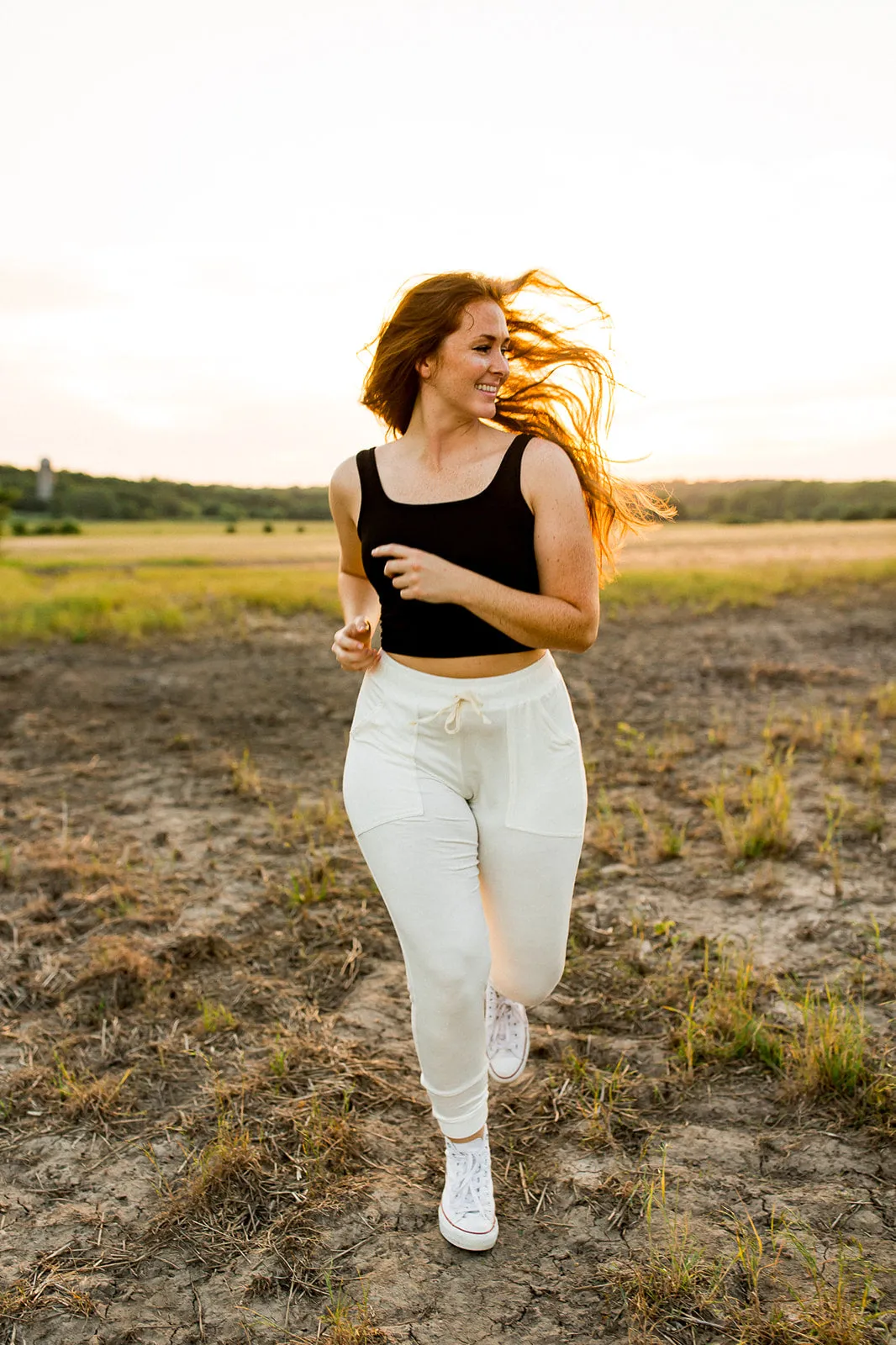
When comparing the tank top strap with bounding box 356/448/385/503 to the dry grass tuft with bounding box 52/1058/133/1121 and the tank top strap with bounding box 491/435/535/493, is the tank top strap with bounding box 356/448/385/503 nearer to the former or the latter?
the tank top strap with bounding box 491/435/535/493

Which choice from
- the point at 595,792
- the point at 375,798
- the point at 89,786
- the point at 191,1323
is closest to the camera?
the point at 191,1323

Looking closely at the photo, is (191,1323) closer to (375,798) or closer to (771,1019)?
(375,798)

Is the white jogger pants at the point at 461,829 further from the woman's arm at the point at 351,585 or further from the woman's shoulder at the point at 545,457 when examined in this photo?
the woman's shoulder at the point at 545,457

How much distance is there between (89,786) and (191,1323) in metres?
4.58

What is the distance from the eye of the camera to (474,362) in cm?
Result: 249

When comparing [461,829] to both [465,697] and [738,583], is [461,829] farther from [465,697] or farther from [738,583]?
[738,583]

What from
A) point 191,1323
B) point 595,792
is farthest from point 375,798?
point 595,792

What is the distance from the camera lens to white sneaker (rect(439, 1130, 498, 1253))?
245 centimetres

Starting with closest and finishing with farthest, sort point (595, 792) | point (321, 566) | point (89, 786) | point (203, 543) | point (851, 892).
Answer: point (851, 892)
point (595, 792)
point (89, 786)
point (321, 566)
point (203, 543)

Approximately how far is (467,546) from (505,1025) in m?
1.54

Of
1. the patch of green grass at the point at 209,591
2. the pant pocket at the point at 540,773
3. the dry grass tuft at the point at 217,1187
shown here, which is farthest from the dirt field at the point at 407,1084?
the patch of green grass at the point at 209,591

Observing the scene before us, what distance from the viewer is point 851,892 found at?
14.4ft

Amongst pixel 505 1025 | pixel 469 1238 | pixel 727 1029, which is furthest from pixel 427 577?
pixel 727 1029

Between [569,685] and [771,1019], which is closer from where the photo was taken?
[771,1019]
